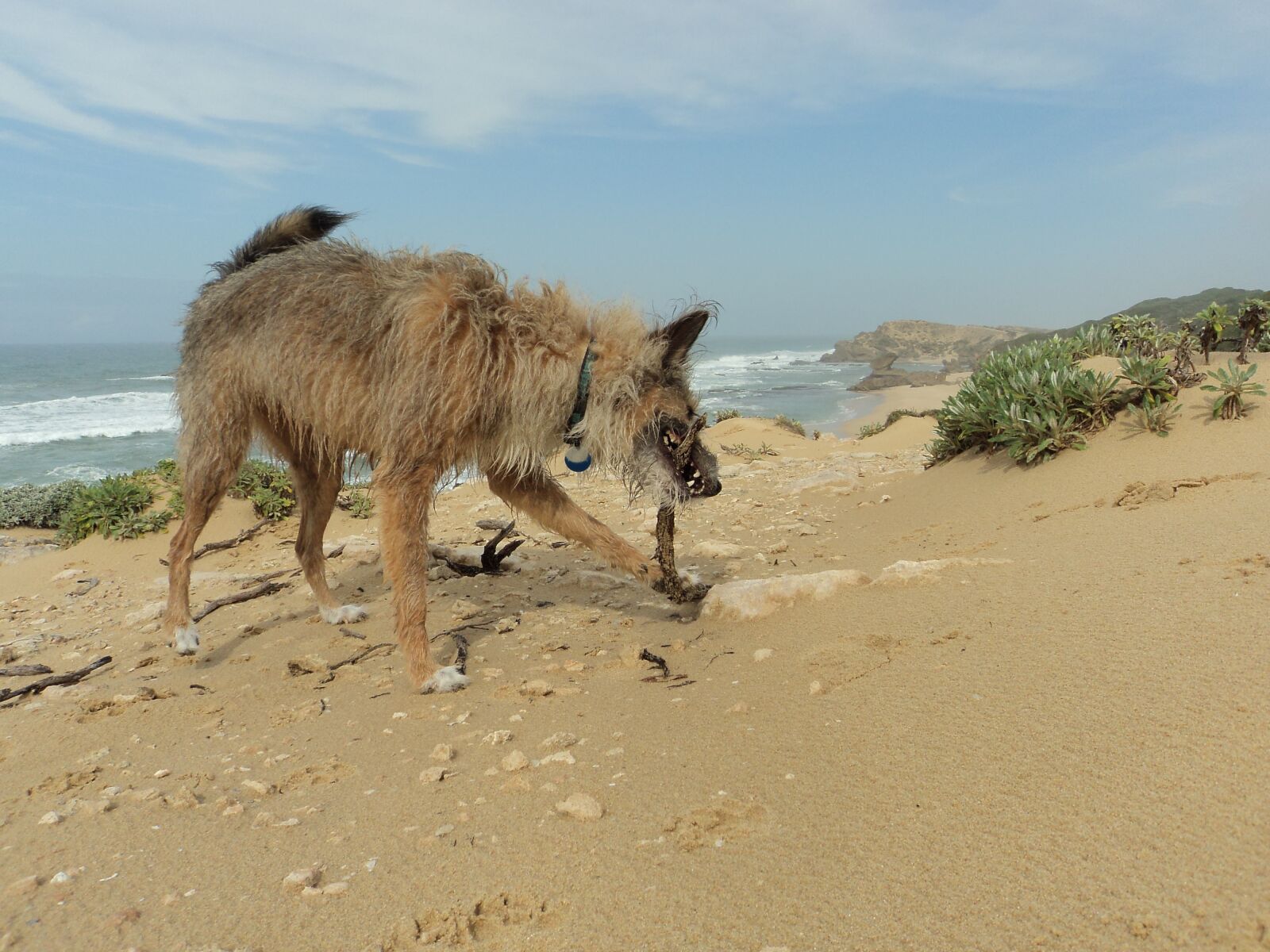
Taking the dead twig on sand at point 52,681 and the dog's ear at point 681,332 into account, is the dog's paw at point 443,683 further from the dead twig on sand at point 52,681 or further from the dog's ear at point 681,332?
the dead twig on sand at point 52,681

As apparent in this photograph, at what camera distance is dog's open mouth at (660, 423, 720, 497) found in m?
4.20

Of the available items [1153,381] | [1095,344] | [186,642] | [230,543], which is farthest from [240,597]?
[1095,344]

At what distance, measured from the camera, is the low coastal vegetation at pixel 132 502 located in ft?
27.6

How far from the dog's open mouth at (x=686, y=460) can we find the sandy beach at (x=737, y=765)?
60 centimetres

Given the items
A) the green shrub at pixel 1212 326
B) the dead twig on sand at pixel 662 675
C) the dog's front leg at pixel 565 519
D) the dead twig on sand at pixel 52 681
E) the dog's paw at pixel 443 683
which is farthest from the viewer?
the green shrub at pixel 1212 326

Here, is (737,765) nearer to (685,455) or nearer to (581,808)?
(581,808)

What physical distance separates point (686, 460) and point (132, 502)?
7.31 m

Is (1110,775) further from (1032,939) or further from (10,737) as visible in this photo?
(10,737)

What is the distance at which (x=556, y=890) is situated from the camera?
2090 millimetres

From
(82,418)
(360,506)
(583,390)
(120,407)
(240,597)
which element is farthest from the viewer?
(120,407)

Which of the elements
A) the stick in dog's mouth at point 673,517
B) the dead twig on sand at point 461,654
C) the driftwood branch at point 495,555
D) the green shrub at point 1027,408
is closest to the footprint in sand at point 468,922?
the dead twig on sand at point 461,654

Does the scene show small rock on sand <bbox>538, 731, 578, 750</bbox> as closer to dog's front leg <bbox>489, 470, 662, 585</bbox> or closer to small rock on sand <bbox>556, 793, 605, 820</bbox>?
small rock on sand <bbox>556, 793, 605, 820</bbox>

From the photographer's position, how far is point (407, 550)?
403 cm

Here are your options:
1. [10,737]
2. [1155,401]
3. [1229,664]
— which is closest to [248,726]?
[10,737]
